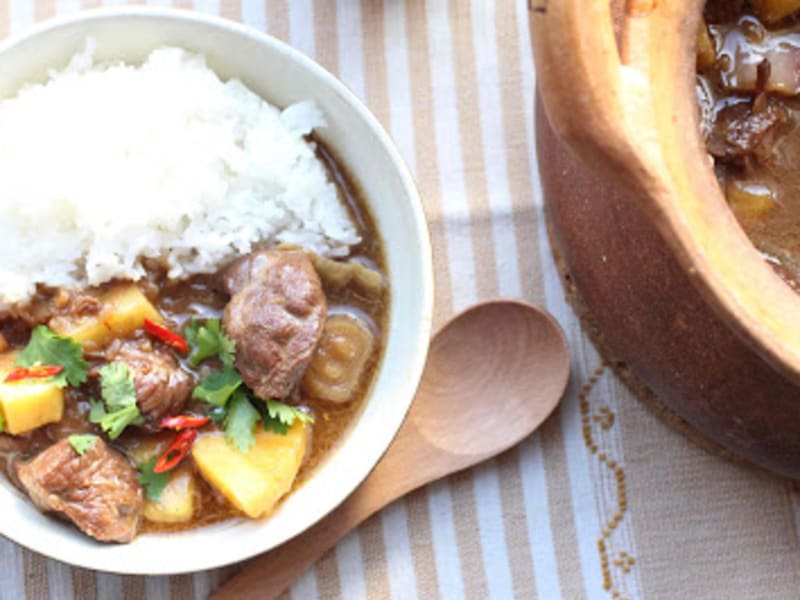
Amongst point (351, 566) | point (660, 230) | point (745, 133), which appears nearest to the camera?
point (660, 230)

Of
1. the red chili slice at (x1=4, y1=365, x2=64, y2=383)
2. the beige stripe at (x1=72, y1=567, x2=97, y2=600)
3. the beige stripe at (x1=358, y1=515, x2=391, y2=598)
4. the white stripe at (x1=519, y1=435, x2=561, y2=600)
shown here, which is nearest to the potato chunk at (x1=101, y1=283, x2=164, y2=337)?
the red chili slice at (x1=4, y1=365, x2=64, y2=383)

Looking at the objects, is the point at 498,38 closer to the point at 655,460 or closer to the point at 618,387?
the point at 618,387

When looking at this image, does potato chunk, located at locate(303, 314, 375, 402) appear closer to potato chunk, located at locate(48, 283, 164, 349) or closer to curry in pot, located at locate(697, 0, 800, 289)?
potato chunk, located at locate(48, 283, 164, 349)

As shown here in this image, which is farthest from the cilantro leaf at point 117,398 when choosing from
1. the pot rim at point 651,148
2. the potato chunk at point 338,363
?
the pot rim at point 651,148

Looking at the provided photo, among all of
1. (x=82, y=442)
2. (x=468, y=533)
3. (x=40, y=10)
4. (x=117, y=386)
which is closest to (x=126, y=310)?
(x=117, y=386)

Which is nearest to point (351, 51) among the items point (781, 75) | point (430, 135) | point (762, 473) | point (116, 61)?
point (430, 135)

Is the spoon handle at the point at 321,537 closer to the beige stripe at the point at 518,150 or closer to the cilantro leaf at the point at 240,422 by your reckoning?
the cilantro leaf at the point at 240,422

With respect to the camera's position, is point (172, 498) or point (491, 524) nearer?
point (172, 498)

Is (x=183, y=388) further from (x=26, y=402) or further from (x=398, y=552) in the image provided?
(x=398, y=552)
